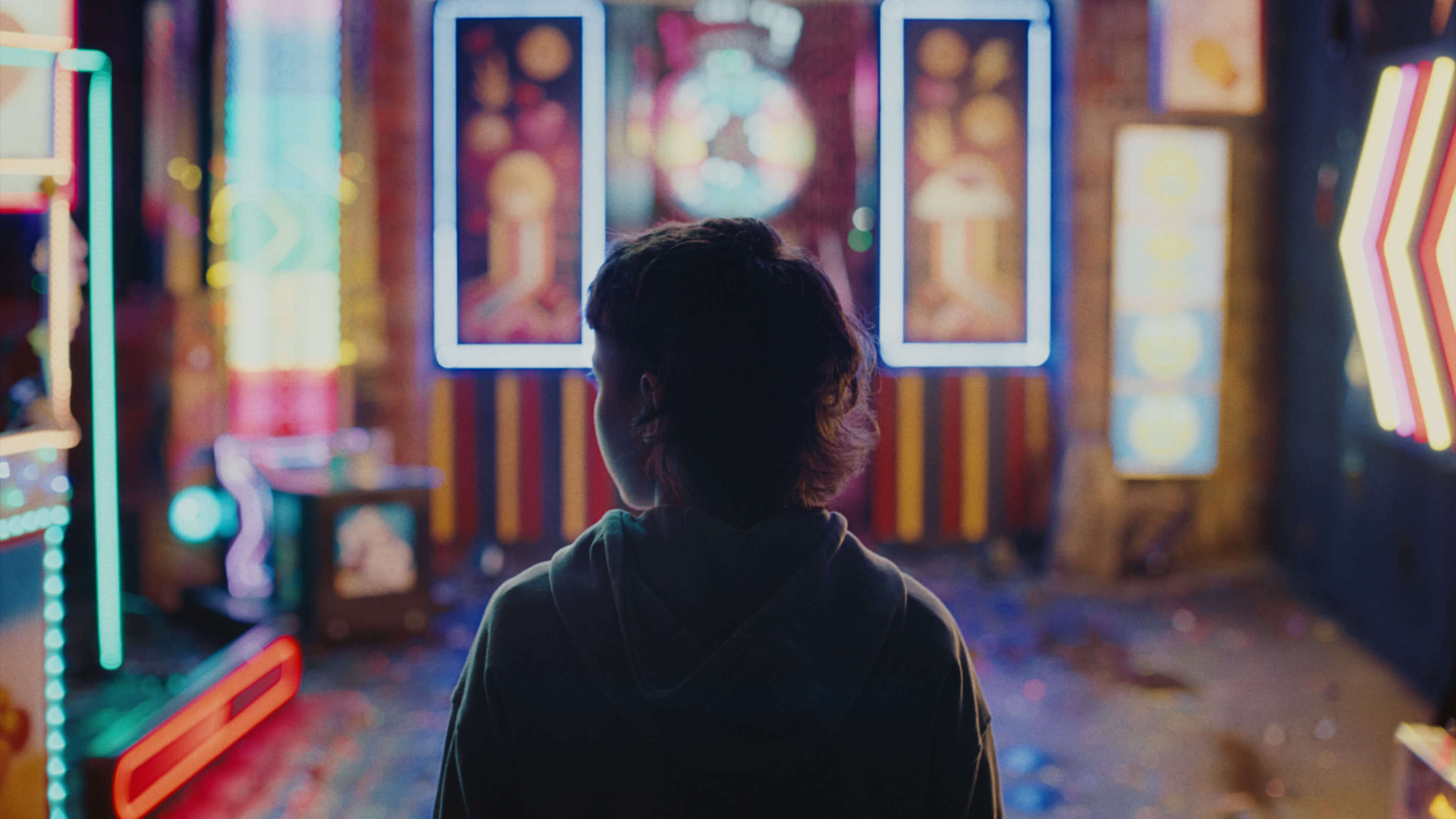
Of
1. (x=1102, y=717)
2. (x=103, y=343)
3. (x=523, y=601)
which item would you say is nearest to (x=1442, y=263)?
(x=1102, y=717)

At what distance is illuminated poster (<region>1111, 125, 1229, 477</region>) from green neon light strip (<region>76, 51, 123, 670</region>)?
4012mm

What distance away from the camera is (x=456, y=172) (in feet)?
16.2

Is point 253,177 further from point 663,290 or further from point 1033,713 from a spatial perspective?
point 663,290

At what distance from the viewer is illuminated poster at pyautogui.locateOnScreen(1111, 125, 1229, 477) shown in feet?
15.9

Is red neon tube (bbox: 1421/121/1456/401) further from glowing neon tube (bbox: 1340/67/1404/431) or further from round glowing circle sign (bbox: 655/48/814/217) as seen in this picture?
round glowing circle sign (bbox: 655/48/814/217)

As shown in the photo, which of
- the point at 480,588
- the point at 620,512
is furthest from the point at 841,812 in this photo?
the point at 480,588

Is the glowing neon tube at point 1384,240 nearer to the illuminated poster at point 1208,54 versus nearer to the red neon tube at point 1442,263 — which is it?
the red neon tube at point 1442,263

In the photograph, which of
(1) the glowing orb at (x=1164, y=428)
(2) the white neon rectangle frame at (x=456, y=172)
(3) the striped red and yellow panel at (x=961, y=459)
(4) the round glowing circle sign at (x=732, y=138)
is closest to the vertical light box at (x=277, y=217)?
(2) the white neon rectangle frame at (x=456, y=172)

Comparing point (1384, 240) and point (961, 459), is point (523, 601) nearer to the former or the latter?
point (1384, 240)

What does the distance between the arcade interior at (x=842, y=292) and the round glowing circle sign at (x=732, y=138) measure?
20 mm

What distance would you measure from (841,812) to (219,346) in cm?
411

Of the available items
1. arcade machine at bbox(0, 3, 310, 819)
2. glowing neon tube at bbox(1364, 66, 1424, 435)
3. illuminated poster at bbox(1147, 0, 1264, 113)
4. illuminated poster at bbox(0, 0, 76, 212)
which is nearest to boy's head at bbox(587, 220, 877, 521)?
arcade machine at bbox(0, 3, 310, 819)

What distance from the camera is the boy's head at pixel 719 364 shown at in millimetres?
844

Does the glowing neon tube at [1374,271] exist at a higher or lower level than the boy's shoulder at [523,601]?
higher
